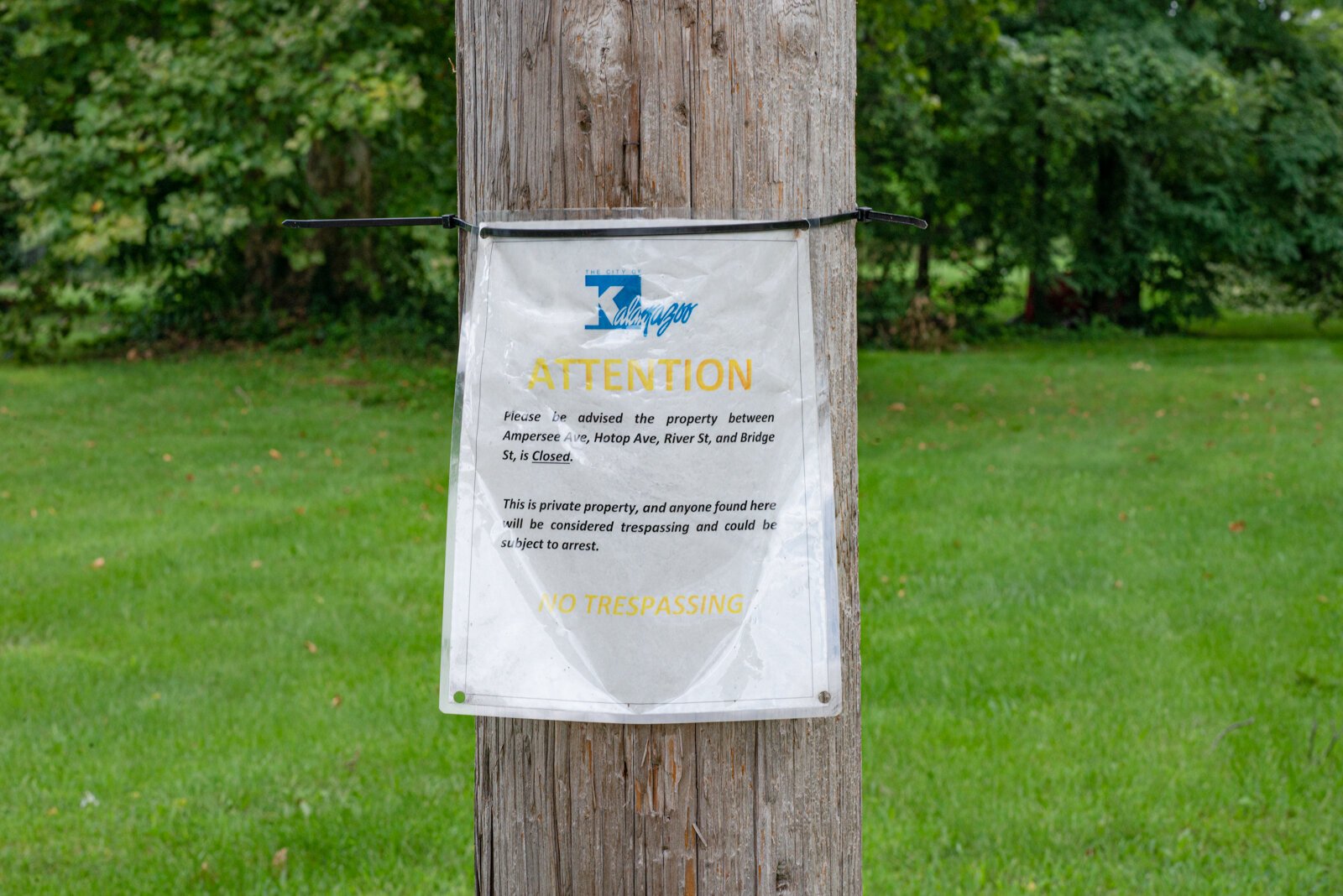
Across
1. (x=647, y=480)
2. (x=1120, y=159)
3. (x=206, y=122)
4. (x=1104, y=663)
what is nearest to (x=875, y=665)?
(x=1104, y=663)

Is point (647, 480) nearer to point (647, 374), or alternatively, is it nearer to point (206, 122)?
point (647, 374)

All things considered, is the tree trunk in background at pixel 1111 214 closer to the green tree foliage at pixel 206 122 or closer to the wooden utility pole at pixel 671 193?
the green tree foliage at pixel 206 122

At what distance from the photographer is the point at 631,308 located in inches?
64.6

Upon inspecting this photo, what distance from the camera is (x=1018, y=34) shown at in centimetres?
1992

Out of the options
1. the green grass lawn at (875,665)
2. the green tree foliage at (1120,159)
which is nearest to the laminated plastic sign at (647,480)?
the green grass lawn at (875,665)

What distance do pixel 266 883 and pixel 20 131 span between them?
1092cm

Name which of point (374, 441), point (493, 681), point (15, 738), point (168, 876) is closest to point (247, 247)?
point (374, 441)

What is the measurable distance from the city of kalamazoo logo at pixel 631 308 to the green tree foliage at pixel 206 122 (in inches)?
384

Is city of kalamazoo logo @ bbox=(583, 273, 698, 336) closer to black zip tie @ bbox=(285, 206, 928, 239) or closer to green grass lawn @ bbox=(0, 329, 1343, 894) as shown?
black zip tie @ bbox=(285, 206, 928, 239)

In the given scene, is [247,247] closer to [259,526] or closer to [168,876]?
[259,526]

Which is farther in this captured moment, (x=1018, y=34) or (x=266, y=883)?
(x=1018, y=34)

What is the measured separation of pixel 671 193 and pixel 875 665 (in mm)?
4099

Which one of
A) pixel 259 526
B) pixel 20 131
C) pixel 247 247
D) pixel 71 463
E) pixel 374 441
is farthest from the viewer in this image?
pixel 247 247

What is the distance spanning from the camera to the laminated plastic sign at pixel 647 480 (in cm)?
164
